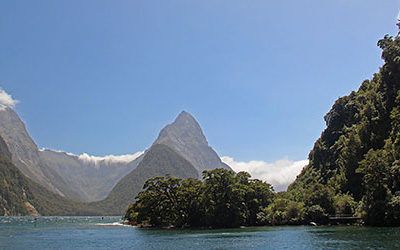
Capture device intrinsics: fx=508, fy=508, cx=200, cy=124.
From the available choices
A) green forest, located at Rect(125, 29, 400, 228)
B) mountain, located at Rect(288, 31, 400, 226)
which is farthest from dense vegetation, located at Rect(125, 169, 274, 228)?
mountain, located at Rect(288, 31, 400, 226)

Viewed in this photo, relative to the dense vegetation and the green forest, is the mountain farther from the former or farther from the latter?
the dense vegetation

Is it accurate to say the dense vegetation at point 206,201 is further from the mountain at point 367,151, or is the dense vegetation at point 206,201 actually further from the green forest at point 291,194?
the mountain at point 367,151

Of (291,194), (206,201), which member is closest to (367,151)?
(291,194)

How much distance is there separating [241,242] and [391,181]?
4485cm

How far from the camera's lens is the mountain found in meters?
106

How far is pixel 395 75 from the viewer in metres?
141

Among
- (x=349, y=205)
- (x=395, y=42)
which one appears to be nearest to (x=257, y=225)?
(x=349, y=205)

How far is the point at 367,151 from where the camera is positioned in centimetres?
13500

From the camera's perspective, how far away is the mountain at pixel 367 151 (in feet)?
349

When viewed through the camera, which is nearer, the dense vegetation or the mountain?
the mountain

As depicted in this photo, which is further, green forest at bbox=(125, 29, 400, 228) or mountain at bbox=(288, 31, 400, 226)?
green forest at bbox=(125, 29, 400, 228)

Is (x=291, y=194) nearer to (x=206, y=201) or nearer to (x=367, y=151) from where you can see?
(x=367, y=151)

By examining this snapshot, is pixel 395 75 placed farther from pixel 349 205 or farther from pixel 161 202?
pixel 161 202

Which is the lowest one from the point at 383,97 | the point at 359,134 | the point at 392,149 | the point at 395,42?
the point at 392,149
